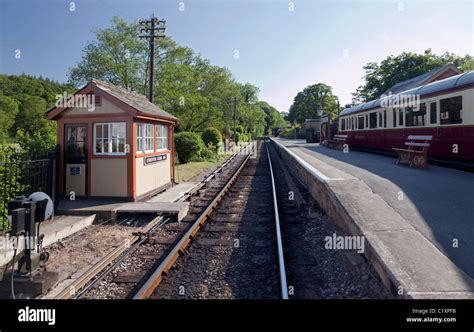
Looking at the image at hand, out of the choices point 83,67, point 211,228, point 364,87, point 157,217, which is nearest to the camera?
point 211,228

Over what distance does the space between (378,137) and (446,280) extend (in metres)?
16.2

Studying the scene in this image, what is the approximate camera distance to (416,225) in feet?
17.9

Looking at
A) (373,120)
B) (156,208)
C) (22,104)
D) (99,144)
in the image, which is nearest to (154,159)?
(99,144)

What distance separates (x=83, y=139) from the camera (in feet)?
31.4

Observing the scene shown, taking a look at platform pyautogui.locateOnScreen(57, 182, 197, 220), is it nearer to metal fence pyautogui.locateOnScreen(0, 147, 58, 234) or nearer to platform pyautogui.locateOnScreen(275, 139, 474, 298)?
metal fence pyautogui.locateOnScreen(0, 147, 58, 234)

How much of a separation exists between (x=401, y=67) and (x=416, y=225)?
51227 millimetres

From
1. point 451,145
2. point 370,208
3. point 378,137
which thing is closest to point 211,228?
point 370,208

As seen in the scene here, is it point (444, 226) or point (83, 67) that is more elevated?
point (83, 67)

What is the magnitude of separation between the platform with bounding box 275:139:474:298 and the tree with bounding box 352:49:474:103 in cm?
4434

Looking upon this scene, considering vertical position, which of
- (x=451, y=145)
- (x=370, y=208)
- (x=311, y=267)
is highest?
(x=451, y=145)

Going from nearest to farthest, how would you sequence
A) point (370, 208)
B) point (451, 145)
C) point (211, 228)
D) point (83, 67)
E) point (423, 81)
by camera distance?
point (370, 208) < point (211, 228) < point (451, 145) < point (83, 67) < point (423, 81)

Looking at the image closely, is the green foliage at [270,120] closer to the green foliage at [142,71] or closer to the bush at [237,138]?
the bush at [237,138]
